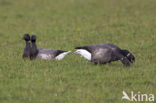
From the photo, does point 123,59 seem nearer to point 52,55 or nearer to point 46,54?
point 52,55

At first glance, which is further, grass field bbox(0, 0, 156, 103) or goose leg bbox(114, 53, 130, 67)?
goose leg bbox(114, 53, 130, 67)

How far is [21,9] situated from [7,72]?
17793 mm

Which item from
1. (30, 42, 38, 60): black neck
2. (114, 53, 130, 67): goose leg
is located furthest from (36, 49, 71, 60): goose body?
(114, 53, 130, 67): goose leg

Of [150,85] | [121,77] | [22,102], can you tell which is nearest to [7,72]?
[22,102]

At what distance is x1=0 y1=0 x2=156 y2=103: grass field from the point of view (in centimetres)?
983

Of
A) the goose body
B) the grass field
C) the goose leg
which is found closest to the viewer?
the grass field

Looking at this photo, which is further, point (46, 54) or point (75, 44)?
point (75, 44)

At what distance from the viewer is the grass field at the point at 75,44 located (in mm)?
9828

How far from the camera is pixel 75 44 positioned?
685 inches

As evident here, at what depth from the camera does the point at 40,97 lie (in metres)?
9.28

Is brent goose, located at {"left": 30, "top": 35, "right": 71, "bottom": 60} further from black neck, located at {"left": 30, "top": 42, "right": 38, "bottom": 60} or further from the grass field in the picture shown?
the grass field

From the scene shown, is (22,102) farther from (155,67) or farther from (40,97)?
(155,67)

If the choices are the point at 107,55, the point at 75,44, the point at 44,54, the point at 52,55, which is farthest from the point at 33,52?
the point at 75,44

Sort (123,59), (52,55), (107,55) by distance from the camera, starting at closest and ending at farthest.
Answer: (123,59)
(107,55)
(52,55)
